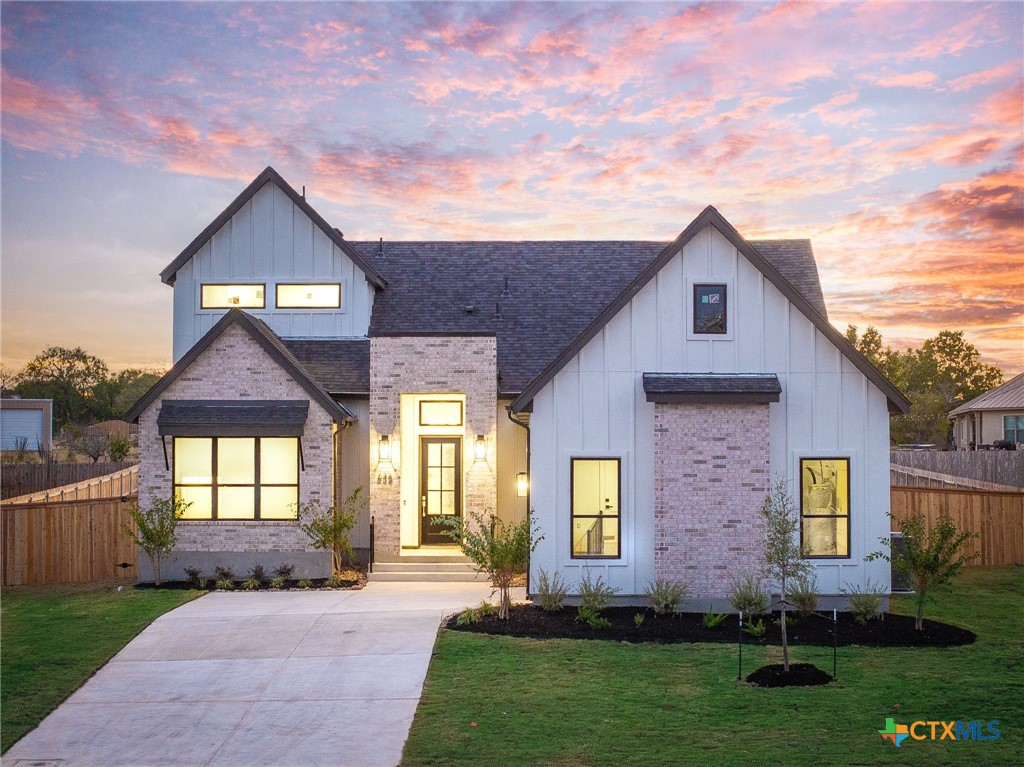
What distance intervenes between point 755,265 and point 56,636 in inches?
493

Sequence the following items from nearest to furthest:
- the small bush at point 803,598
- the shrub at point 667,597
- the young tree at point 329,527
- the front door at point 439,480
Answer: the small bush at point 803,598 → the shrub at point 667,597 → the young tree at point 329,527 → the front door at point 439,480

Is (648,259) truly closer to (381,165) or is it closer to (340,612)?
(381,165)

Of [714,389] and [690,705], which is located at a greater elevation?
[714,389]

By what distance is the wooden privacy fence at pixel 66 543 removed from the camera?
1744cm

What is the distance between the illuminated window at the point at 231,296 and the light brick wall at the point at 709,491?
11.3m

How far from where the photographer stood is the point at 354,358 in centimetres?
1962

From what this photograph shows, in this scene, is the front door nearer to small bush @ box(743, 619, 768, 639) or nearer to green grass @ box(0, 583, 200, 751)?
green grass @ box(0, 583, 200, 751)

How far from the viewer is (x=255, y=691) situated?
10102 mm

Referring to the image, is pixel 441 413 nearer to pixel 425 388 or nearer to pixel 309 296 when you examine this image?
pixel 425 388

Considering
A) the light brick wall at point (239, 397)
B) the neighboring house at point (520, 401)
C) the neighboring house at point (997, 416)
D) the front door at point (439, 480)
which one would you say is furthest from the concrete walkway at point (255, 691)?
the neighboring house at point (997, 416)

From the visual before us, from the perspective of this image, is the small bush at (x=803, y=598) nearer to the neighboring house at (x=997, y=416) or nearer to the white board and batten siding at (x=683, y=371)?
the white board and batten siding at (x=683, y=371)

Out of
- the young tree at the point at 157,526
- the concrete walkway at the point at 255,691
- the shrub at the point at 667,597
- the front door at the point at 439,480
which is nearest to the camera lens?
the concrete walkway at the point at 255,691

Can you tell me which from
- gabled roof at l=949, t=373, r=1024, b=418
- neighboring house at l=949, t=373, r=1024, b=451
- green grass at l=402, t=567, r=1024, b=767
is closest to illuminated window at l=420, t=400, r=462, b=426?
green grass at l=402, t=567, r=1024, b=767

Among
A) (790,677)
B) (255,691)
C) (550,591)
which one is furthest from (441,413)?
(790,677)
